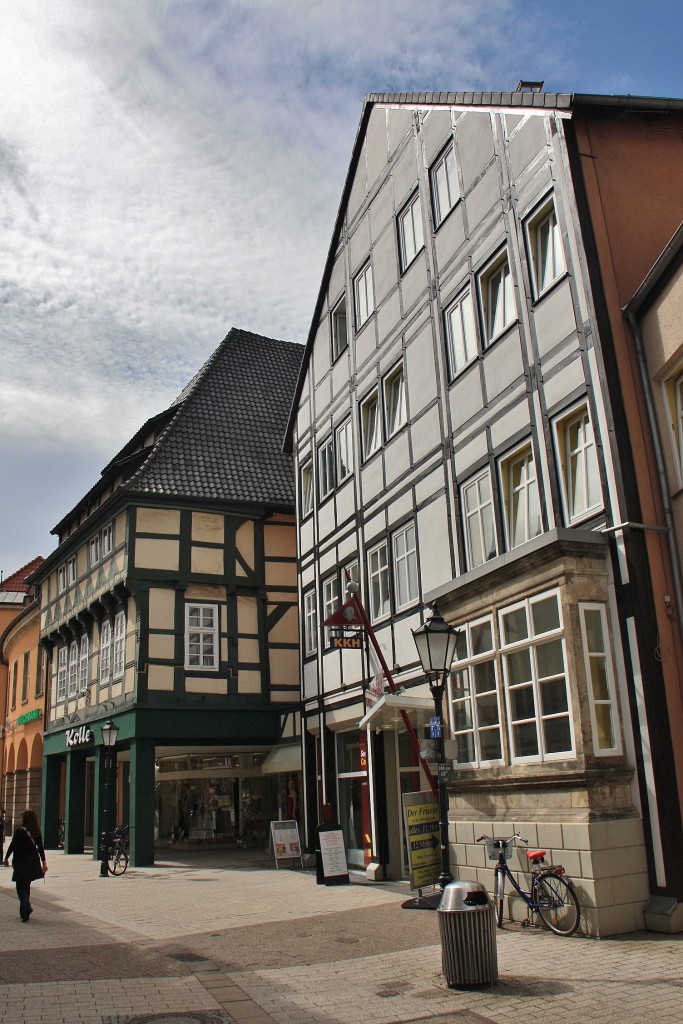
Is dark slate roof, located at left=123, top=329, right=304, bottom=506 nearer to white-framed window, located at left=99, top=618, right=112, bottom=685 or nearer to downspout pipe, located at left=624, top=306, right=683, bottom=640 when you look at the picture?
white-framed window, located at left=99, top=618, right=112, bottom=685

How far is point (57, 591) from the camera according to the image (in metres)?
34.0

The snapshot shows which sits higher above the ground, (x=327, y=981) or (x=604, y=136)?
(x=604, y=136)

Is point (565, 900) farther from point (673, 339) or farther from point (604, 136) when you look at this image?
point (604, 136)

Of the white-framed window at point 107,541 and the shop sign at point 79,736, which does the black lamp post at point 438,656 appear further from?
the shop sign at point 79,736

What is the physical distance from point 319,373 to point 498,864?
45.8 feet

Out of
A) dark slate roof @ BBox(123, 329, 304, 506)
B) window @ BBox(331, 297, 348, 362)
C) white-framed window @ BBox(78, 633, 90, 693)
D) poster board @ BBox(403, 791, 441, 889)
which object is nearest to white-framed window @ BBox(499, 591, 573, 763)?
poster board @ BBox(403, 791, 441, 889)

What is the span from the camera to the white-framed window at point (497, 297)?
1404cm

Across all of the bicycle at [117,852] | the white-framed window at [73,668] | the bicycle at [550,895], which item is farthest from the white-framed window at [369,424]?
the white-framed window at [73,668]

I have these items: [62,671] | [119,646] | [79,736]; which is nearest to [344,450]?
[119,646]

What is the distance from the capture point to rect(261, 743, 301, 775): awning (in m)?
24.1

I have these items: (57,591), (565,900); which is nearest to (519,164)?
(565,900)

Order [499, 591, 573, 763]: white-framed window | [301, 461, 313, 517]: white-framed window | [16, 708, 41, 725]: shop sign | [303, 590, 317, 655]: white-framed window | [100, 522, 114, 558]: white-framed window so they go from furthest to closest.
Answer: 1. [16, 708, 41, 725]: shop sign
2. [100, 522, 114, 558]: white-framed window
3. [301, 461, 313, 517]: white-framed window
4. [303, 590, 317, 655]: white-framed window
5. [499, 591, 573, 763]: white-framed window

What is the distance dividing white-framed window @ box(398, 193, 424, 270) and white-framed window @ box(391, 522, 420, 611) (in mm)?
5084

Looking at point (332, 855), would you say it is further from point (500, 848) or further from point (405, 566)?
point (500, 848)
